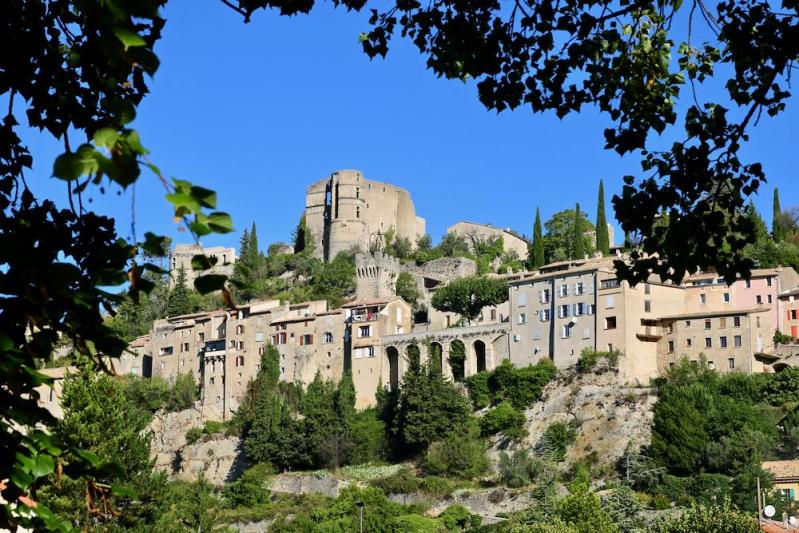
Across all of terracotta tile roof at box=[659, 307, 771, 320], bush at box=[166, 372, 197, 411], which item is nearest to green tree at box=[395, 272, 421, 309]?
bush at box=[166, 372, 197, 411]

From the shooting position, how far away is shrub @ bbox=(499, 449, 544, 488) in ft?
180

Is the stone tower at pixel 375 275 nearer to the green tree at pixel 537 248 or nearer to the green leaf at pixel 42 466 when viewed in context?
the green tree at pixel 537 248

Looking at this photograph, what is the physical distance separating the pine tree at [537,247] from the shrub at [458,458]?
21.5 meters

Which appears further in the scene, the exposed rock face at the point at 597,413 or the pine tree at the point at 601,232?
the pine tree at the point at 601,232

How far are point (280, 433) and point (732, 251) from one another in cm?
5856

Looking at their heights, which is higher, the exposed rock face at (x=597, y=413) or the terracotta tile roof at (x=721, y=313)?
the terracotta tile roof at (x=721, y=313)

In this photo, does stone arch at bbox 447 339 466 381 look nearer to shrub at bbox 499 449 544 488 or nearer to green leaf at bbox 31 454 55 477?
shrub at bbox 499 449 544 488

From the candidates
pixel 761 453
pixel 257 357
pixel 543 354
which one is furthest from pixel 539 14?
pixel 257 357

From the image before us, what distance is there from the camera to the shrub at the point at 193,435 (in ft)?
232

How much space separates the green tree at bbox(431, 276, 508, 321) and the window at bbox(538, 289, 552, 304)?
31.7 feet

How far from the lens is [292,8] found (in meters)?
7.90

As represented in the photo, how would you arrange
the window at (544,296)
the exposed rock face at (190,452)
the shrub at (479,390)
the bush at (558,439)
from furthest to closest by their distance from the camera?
the exposed rock face at (190,452) < the window at (544,296) < the shrub at (479,390) < the bush at (558,439)

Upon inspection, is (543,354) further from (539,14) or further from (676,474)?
(539,14)

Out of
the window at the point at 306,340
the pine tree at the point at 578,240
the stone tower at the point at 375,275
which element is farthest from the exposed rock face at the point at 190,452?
the pine tree at the point at 578,240
